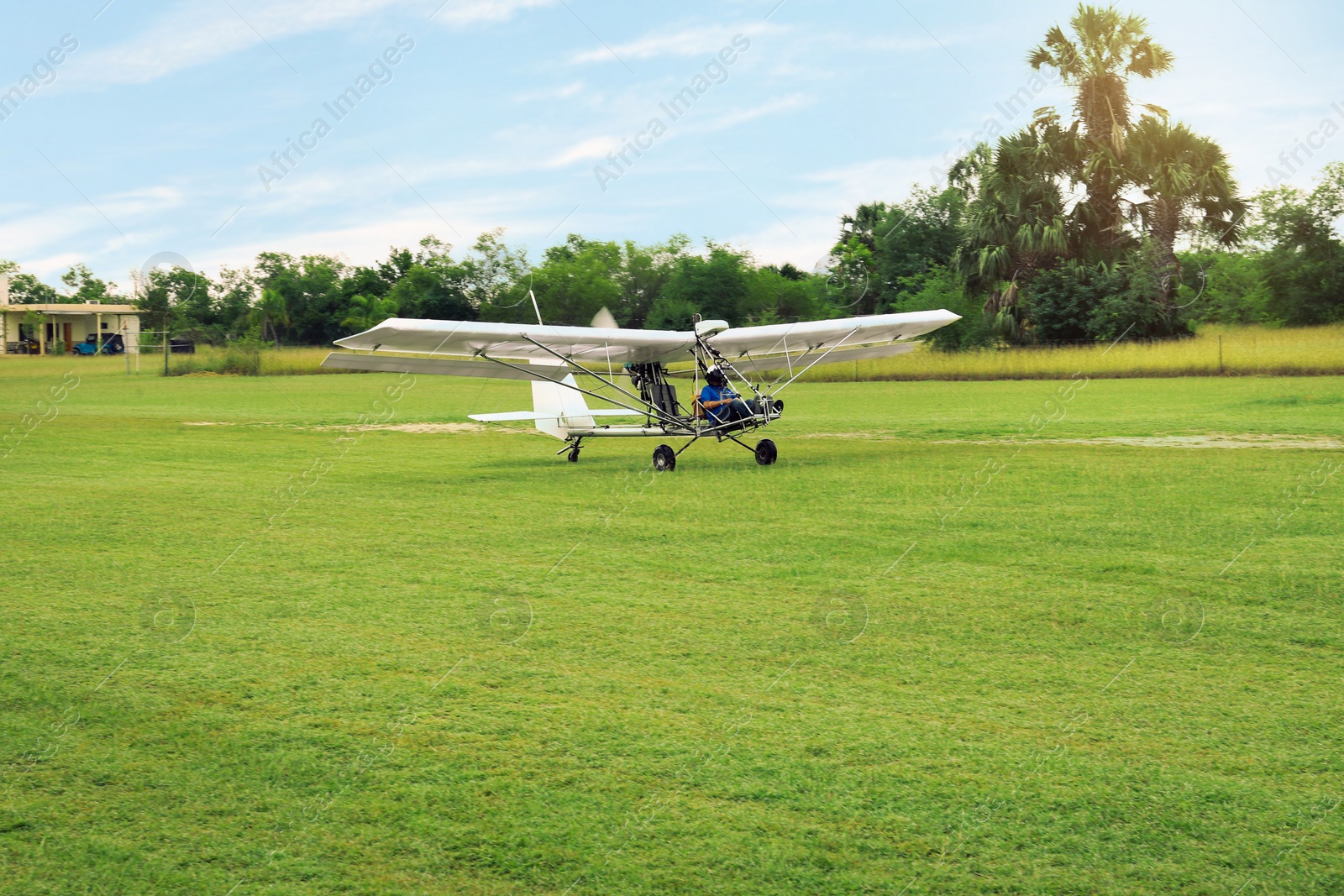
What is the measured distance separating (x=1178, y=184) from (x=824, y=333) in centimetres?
2814

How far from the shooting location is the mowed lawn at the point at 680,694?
2965 millimetres

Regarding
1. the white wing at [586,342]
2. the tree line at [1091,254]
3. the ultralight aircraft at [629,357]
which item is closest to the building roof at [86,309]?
the tree line at [1091,254]

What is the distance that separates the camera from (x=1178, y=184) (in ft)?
119

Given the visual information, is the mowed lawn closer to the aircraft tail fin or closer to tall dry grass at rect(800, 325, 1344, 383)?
the aircraft tail fin

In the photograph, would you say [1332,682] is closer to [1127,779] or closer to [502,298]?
[1127,779]

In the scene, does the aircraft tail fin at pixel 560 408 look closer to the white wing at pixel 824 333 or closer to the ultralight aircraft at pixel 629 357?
the ultralight aircraft at pixel 629 357

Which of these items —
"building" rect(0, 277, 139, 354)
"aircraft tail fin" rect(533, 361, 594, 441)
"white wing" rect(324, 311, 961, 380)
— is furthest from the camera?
"building" rect(0, 277, 139, 354)

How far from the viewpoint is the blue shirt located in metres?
13.1

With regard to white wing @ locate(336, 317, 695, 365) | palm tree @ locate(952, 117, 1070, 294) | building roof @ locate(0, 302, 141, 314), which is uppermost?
palm tree @ locate(952, 117, 1070, 294)

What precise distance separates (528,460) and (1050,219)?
1153 inches

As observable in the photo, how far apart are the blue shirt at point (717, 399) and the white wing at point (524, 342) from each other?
2.51ft

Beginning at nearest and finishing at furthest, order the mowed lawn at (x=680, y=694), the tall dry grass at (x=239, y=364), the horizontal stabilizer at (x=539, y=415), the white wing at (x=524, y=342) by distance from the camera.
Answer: the mowed lawn at (x=680, y=694) → the white wing at (x=524, y=342) → the horizontal stabilizer at (x=539, y=415) → the tall dry grass at (x=239, y=364)

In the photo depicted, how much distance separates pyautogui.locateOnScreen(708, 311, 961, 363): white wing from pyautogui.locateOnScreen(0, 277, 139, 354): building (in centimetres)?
4171

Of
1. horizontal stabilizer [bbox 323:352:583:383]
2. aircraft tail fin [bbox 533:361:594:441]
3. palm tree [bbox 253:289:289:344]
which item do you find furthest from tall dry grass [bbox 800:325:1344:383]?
palm tree [bbox 253:289:289:344]
